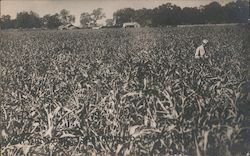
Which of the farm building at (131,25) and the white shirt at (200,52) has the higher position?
the farm building at (131,25)

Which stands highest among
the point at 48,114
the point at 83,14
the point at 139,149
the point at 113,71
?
the point at 83,14

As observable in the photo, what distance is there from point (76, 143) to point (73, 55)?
10.0 inches

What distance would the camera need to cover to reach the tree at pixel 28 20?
55.8 inches

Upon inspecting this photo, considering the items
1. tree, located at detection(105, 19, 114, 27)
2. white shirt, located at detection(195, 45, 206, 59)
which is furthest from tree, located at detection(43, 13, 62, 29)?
white shirt, located at detection(195, 45, 206, 59)

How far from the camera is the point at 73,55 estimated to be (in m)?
1.45

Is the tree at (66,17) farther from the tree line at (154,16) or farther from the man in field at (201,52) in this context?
the man in field at (201,52)

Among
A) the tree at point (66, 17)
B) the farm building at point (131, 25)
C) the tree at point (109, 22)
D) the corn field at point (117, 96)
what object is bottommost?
A: the corn field at point (117, 96)

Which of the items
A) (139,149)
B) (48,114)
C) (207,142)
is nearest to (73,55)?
(48,114)

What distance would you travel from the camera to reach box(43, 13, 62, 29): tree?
4.69ft

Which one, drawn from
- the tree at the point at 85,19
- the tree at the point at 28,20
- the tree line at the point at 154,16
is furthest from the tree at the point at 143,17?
the tree at the point at 28,20

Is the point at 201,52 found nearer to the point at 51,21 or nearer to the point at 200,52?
the point at 200,52

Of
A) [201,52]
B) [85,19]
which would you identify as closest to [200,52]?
[201,52]

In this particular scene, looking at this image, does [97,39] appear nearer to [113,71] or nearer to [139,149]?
[113,71]

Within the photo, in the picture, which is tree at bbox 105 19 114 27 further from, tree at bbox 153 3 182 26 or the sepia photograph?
tree at bbox 153 3 182 26
